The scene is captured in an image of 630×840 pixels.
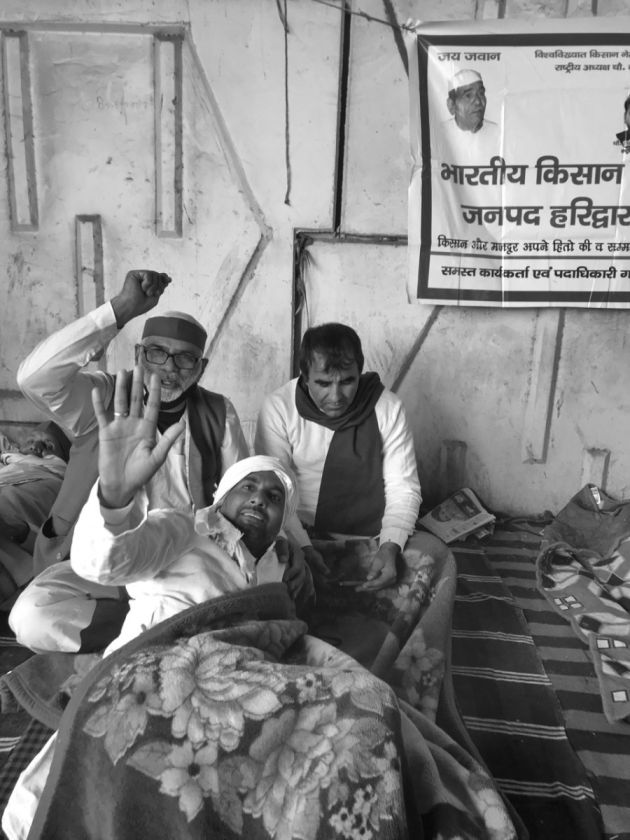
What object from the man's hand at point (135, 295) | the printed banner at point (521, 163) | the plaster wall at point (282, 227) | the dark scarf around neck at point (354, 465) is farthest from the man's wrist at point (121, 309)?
the printed banner at point (521, 163)

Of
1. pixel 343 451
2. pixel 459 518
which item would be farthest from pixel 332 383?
pixel 459 518

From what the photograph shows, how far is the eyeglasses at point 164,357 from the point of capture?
83.0 inches

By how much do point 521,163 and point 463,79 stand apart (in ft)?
1.43

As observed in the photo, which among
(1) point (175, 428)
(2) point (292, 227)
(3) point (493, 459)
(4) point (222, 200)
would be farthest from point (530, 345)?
(1) point (175, 428)

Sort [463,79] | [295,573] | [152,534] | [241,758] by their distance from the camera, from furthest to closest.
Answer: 1. [463,79]
2. [295,573]
3. [152,534]
4. [241,758]

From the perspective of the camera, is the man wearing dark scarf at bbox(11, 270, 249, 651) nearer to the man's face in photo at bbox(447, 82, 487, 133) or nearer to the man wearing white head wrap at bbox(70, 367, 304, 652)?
the man wearing white head wrap at bbox(70, 367, 304, 652)

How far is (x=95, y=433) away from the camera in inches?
86.1

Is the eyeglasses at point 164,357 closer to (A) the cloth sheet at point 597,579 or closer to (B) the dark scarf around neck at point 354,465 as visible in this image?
(B) the dark scarf around neck at point 354,465

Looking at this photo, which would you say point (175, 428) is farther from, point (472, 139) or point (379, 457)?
point (472, 139)

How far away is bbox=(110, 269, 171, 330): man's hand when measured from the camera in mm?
2096

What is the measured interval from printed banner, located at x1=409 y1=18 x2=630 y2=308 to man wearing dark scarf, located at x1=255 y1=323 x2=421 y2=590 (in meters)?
0.80

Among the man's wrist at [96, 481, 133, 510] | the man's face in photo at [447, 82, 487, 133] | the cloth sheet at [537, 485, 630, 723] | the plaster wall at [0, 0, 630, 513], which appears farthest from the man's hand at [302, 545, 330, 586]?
the man's face in photo at [447, 82, 487, 133]

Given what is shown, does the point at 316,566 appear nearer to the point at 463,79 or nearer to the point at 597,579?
the point at 597,579

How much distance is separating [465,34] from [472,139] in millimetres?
414
